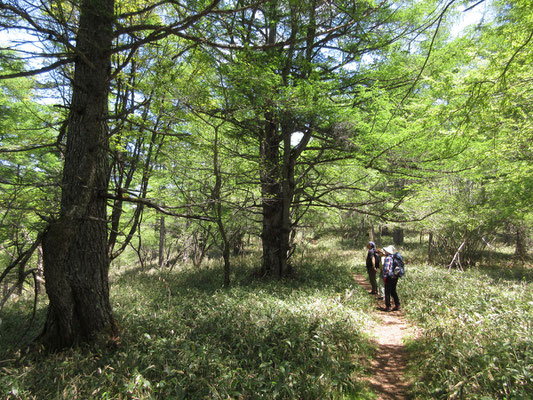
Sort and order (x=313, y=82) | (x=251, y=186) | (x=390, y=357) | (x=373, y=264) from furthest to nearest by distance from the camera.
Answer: (x=373, y=264) < (x=251, y=186) < (x=313, y=82) < (x=390, y=357)

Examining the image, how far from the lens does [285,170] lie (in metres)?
8.62

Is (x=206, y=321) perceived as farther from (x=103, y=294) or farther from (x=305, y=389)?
(x=305, y=389)

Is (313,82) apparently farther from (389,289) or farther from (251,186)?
(389,289)

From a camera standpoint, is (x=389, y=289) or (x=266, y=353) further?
(x=389, y=289)

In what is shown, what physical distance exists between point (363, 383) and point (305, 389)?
122cm

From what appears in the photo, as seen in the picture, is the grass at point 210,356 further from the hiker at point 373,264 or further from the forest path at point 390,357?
the hiker at point 373,264

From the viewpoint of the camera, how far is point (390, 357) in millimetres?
5172

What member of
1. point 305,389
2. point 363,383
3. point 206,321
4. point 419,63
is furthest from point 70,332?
point 419,63

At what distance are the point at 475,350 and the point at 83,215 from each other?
5.86m

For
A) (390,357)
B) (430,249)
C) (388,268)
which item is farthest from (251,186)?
(430,249)

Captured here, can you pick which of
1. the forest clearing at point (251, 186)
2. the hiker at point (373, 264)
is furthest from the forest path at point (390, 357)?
the hiker at point (373, 264)

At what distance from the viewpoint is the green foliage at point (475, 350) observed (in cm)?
328

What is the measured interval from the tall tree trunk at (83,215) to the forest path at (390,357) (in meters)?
4.49

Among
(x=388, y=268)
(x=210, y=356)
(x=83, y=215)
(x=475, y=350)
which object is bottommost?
(x=210, y=356)
